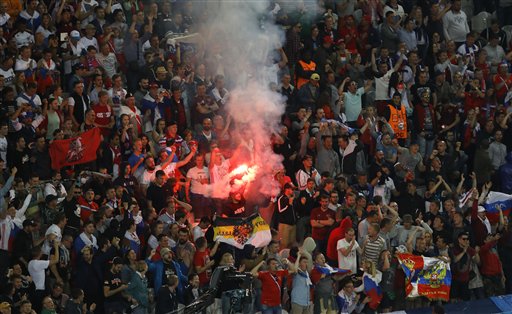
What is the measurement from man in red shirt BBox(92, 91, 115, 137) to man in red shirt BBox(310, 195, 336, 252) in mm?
3492

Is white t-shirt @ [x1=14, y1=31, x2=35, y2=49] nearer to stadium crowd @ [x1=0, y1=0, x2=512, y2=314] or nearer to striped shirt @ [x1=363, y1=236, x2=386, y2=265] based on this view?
stadium crowd @ [x1=0, y1=0, x2=512, y2=314]

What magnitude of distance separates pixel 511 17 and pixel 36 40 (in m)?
10.4

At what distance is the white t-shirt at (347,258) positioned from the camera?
20.5 m

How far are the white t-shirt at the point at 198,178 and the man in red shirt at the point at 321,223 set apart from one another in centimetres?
173

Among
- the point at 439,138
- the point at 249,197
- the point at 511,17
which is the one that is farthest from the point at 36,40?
the point at 511,17

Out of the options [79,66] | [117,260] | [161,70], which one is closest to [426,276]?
[117,260]

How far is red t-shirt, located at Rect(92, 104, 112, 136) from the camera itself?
21.5m

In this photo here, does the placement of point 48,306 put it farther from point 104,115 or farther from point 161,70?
point 161,70

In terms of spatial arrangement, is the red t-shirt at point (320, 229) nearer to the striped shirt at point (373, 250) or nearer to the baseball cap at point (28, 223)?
the striped shirt at point (373, 250)

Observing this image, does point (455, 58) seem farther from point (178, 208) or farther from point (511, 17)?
point (178, 208)

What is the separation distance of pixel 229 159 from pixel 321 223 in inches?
73.2

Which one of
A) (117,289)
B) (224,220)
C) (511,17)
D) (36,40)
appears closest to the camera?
(117,289)

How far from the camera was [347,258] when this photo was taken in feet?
67.4

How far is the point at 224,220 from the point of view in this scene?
2045 cm
